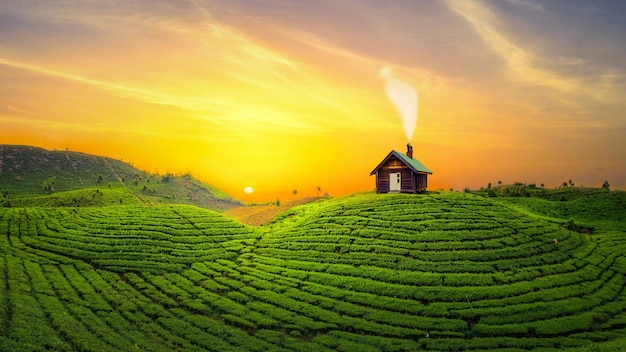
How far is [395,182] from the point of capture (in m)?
71.0

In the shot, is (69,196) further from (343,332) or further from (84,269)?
(343,332)

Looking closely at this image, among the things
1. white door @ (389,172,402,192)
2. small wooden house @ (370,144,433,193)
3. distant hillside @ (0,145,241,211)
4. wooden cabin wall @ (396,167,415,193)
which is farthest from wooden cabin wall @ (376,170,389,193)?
distant hillside @ (0,145,241,211)

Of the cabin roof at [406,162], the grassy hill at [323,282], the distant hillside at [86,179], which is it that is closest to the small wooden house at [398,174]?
the cabin roof at [406,162]

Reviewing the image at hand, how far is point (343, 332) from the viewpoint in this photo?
109 feet

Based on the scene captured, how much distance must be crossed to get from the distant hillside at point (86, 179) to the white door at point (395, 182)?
2933 inches

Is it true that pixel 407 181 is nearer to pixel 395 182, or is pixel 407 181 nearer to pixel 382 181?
pixel 395 182

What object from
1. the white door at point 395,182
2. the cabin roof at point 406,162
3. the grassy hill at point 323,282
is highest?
the cabin roof at point 406,162

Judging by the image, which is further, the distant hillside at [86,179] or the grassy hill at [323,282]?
the distant hillside at [86,179]

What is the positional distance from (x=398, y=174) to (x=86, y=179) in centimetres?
13172

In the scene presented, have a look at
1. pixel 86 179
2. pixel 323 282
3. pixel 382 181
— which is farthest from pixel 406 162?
pixel 86 179

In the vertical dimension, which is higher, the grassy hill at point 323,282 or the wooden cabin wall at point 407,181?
the wooden cabin wall at point 407,181

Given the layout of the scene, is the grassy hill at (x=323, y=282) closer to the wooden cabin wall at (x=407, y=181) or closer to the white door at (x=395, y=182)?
the wooden cabin wall at (x=407, y=181)

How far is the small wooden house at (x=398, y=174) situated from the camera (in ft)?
228

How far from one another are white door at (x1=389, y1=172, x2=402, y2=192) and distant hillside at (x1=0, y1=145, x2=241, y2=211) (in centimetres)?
7450
